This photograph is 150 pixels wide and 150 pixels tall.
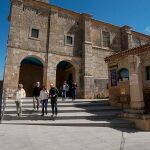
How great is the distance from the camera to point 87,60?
20.7m

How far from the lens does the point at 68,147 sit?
4.80 metres

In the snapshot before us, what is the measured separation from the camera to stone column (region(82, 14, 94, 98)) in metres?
19.5

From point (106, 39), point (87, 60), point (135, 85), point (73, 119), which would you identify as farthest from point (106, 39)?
point (73, 119)

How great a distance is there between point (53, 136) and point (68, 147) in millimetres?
1407

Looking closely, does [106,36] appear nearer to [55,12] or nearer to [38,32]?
[55,12]

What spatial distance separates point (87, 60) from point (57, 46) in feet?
12.9

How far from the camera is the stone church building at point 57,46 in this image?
17844 mm

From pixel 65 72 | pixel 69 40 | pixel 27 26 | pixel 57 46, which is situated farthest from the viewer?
pixel 65 72

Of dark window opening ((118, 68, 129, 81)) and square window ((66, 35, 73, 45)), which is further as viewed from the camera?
square window ((66, 35, 73, 45))

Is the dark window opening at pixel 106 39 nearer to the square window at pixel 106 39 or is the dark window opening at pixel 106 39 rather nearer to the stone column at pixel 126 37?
the square window at pixel 106 39

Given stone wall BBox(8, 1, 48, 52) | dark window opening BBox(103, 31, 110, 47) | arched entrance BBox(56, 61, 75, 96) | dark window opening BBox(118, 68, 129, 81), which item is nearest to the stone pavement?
dark window opening BBox(118, 68, 129, 81)

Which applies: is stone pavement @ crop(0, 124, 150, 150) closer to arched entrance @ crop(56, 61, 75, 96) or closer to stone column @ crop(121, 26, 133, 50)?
arched entrance @ crop(56, 61, 75, 96)

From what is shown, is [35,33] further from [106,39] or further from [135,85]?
[135,85]

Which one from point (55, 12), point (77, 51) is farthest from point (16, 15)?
point (77, 51)
